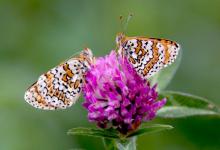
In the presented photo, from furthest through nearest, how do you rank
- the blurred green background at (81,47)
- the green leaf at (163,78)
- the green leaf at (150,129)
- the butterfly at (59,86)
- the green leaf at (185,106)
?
the blurred green background at (81,47), the green leaf at (163,78), the green leaf at (185,106), the butterfly at (59,86), the green leaf at (150,129)

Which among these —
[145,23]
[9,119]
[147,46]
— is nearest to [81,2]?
[145,23]

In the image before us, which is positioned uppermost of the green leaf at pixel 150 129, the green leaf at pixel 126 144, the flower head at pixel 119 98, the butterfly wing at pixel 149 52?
Result: the butterfly wing at pixel 149 52

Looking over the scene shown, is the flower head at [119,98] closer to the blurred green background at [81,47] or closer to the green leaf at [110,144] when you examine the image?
the green leaf at [110,144]

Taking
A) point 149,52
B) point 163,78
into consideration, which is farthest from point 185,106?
point 149,52

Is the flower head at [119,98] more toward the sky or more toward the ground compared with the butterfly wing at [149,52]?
more toward the ground

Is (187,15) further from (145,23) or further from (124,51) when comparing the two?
(124,51)

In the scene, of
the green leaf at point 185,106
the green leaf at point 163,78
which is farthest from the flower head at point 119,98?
the green leaf at point 163,78

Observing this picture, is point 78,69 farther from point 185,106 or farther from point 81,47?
point 81,47
